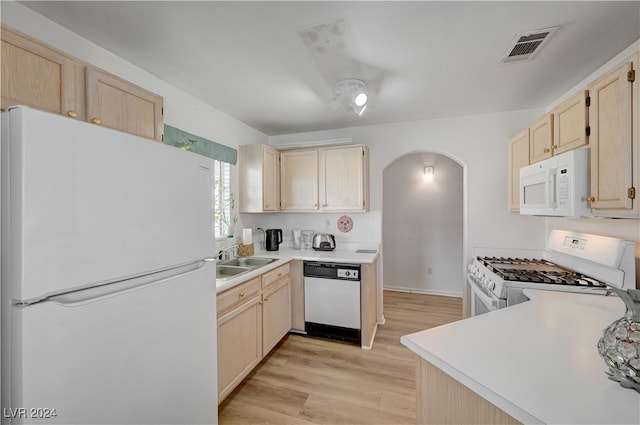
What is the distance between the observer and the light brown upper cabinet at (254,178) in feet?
9.52

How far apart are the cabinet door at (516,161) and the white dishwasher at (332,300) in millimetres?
1644

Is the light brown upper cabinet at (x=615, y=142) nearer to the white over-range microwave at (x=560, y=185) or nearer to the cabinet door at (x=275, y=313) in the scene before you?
the white over-range microwave at (x=560, y=185)

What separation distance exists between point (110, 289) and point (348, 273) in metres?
2.01

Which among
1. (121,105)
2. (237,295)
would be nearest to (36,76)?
(121,105)

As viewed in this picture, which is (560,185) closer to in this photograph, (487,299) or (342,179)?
(487,299)

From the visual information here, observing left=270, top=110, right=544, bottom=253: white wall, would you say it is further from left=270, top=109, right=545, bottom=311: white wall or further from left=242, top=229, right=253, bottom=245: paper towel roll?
left=242, top=229, right=253, bottom=245: paper towel roll

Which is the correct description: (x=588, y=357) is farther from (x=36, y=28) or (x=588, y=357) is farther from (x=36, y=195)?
(x=36, y=28)

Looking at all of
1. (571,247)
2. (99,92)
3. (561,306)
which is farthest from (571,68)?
(99,92)

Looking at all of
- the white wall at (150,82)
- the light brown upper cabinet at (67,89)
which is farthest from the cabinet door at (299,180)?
the light brown upper cabinet at (67,89)

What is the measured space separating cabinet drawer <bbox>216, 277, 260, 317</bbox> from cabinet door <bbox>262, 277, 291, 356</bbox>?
0.18m

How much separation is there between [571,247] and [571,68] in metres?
1.38

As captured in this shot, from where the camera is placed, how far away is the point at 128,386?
3.01 ft

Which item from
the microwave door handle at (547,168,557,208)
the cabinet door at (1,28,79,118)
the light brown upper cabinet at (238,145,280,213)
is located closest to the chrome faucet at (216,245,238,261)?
the light brown upper cabinet at (238,145,280,213)

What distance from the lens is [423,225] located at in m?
4.25
